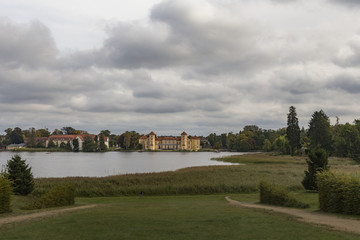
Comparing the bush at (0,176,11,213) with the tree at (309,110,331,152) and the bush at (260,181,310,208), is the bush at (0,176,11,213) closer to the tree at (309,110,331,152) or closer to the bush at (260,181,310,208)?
the bush at (260,181,310,208)

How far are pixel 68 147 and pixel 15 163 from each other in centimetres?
16411

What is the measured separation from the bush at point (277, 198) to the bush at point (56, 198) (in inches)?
522

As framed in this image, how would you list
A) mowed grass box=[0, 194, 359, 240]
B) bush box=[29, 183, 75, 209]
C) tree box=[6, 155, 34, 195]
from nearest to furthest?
mowed grass box=[0, 194, 359, 240], bush box=[29, 183, 75, 209], tree box=[6, 155, 34, 195]

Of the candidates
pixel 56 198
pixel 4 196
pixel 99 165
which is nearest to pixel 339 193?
pixel 56 198

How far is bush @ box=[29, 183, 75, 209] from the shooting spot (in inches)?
821

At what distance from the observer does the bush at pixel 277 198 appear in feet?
66.2

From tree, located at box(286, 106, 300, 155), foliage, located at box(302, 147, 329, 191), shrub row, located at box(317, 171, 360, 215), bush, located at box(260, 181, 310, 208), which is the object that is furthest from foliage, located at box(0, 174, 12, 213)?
tree, located at box(286, 106, 300, 155)

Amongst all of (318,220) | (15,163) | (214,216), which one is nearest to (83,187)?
(15,163)

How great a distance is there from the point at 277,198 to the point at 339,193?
482cm

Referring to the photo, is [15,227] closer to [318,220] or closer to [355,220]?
[318,220]

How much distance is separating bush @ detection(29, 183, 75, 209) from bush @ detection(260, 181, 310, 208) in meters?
13.3

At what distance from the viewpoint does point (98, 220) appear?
13.1 meters

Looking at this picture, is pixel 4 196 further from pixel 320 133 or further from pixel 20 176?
pixel 320 133

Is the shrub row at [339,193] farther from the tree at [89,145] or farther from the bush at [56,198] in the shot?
the tree at [89,145]
